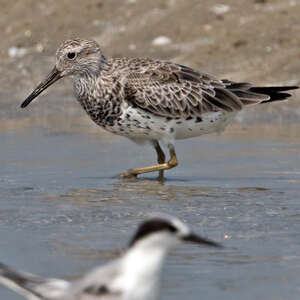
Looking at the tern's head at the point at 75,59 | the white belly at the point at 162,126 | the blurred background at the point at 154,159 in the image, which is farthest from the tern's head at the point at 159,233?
the tern's head at the point at 75,59

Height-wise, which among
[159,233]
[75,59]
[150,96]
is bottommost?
[159,233]

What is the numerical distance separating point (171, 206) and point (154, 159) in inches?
115

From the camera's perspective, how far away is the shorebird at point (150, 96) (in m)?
10.2

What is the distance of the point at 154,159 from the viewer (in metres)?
11.7

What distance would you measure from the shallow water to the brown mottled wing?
2.15 feet

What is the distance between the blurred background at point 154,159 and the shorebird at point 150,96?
0.48 metres

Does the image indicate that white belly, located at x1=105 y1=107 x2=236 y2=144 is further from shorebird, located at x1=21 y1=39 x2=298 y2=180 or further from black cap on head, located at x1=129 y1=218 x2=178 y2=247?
black cap on head, located at x1=129 y1=218 x2=178 y2=247

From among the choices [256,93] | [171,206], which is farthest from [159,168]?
[171,206]

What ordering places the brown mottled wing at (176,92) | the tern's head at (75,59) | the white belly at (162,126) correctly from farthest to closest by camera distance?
the tern's head at (75,59) < the brown mottled wing at (176,92) < the white belly at (162,126)

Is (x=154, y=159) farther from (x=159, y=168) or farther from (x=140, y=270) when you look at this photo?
(x=140, y=270)

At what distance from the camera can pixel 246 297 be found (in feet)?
19.6

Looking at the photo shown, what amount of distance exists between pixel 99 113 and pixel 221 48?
17.9ft

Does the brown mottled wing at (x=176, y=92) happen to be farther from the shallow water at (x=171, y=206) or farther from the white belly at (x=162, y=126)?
the shallow water at (x=171, y=206)

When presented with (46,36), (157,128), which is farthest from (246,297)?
(46,36)
